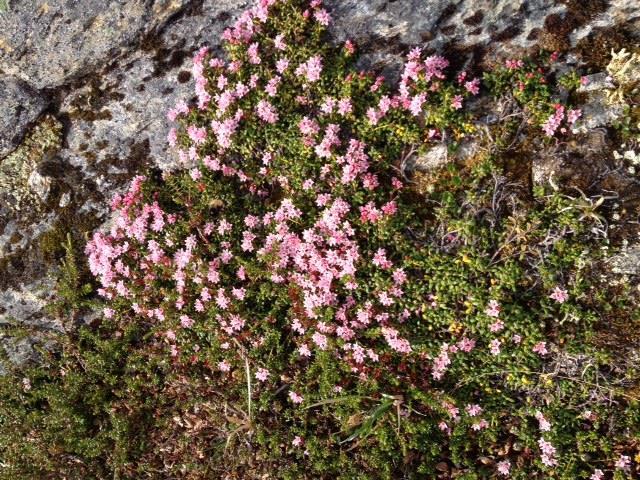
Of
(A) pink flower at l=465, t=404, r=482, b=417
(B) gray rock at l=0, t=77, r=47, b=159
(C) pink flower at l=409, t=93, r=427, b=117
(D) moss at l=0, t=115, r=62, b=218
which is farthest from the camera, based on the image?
(D) moss at l=0, t=115, r=62, b=218

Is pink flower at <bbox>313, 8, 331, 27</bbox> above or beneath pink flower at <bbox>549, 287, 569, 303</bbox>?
above

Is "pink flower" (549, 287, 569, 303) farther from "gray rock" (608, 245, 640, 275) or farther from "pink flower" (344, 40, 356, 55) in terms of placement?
"pink flower" (344, 40, 356, 55)

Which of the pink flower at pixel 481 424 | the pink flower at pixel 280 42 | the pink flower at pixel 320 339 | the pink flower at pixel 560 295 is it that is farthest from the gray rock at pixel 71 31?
the pink flower at pixel 481 424

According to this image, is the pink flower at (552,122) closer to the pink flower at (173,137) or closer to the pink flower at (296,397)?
the pink flower at (296,397)

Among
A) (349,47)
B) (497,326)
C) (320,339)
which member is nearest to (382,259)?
(320,339)

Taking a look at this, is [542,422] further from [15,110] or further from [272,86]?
[15,110]

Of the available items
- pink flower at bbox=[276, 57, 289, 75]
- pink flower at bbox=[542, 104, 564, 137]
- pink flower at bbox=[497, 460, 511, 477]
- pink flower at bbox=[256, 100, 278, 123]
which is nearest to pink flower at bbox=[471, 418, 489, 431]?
pink flower at bbox=[497, 460, 511, 477]
